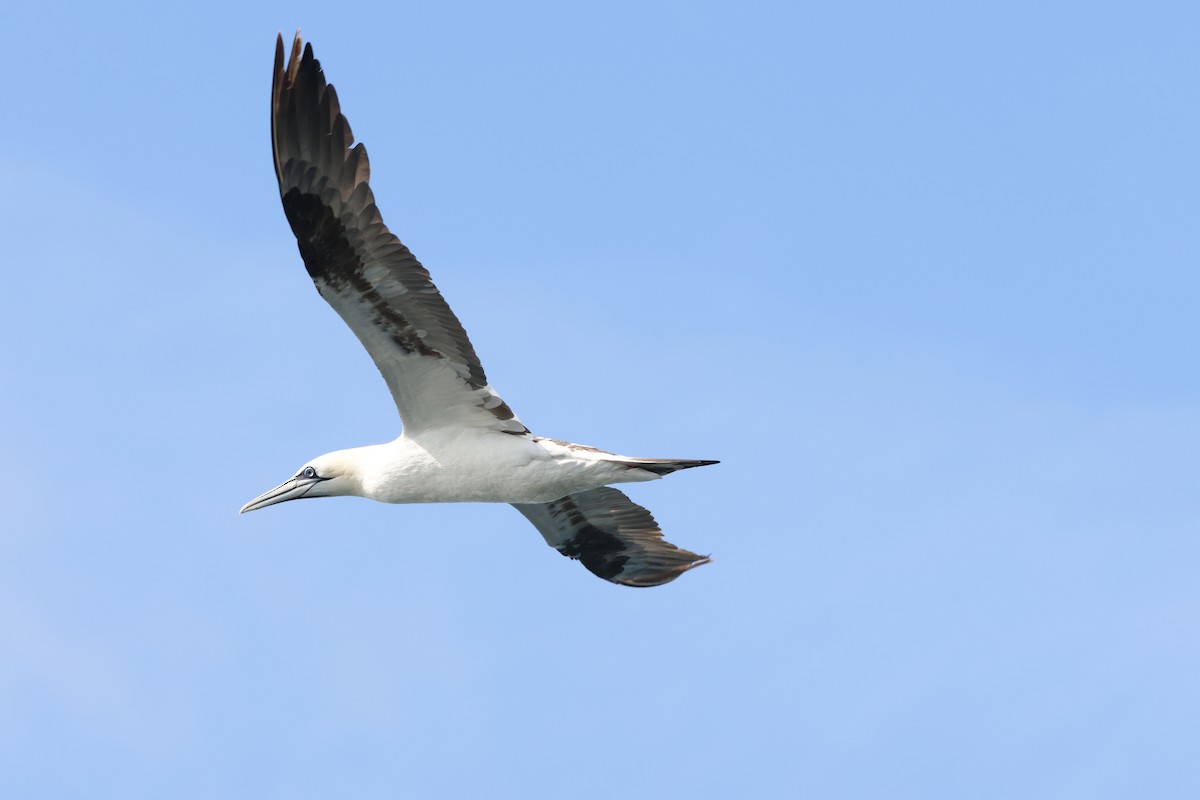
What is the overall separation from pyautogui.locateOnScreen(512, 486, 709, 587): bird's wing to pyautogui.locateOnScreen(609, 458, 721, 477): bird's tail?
3.01 meters

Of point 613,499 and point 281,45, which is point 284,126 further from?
point 613,499

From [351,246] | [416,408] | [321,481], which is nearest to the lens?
[351,246]

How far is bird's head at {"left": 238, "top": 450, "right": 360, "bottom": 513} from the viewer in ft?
71.8

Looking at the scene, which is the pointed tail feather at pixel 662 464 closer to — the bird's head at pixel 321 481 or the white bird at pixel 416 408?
the white bird at pixel 416 408

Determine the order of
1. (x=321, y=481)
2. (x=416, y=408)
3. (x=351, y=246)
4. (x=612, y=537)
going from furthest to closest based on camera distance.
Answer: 1. (x=612, y=537)
2. (x=321, y=481)
3. (x=416, y=408)
4. (x=351, y=246)

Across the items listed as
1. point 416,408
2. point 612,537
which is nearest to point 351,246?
point 416,408

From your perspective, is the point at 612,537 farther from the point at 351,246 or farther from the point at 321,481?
the point at 351,246

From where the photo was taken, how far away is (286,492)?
22.4m

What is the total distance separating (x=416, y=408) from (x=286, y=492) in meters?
2.71

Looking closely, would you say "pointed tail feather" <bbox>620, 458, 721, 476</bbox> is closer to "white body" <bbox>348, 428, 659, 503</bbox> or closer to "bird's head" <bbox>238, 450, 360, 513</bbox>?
"white body" <bbox>348, 428, 659, 503</bbox>

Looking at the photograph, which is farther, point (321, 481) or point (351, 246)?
point (321, 481)

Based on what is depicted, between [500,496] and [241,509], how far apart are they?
12.5 feet

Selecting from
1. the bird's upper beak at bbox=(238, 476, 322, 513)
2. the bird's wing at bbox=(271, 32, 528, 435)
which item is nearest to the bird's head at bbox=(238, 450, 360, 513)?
the bird's upper beak at bbox=(238, 476, 322, 513)

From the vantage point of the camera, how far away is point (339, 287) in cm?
1903
